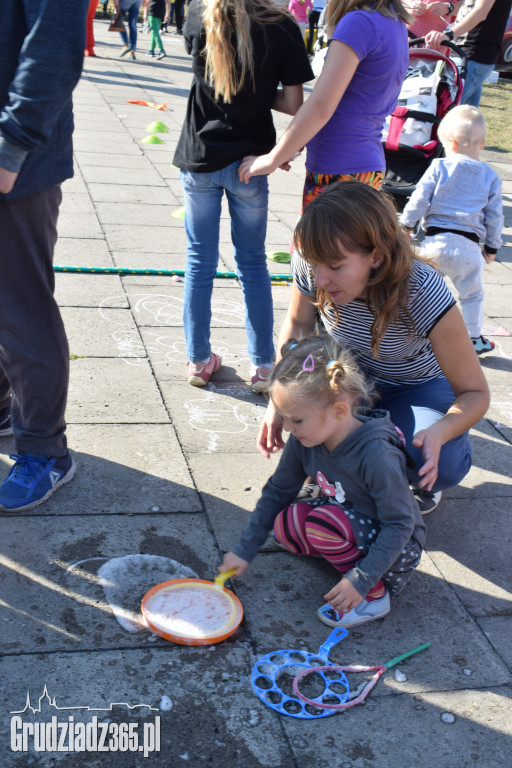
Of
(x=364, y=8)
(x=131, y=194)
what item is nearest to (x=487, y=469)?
(x=364, y=8)

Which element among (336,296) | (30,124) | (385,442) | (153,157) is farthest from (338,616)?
(153,157)

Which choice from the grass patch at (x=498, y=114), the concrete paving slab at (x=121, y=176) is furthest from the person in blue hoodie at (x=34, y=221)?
the grass patch at (x=498, y=114)

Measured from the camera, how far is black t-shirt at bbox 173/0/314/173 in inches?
123

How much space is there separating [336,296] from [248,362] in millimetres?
1501

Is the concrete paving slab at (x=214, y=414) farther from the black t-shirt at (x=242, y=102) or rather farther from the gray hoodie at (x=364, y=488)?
the black t-shirt at (x=242, y=102)

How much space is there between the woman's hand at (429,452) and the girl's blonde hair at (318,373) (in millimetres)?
264

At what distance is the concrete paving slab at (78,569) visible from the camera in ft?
7.30

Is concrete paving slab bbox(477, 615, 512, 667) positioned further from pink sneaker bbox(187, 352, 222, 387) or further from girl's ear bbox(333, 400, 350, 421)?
pink sneaker bbox(187, 352, 222, 387)

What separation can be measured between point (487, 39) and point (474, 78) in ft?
0.99

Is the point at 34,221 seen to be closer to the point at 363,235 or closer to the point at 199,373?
the point at 363,235

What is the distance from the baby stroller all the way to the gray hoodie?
415 centimetres

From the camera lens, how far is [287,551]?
271cm

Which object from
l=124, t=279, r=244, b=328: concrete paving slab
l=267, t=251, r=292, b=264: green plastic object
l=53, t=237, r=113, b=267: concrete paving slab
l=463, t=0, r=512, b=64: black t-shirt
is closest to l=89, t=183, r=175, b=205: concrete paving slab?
l=53, t=237, r=113, b=267: concrete paving slab

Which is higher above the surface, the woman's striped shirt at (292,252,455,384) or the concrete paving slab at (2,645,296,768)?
the woman's striped shirt at (292,252,455,384)
